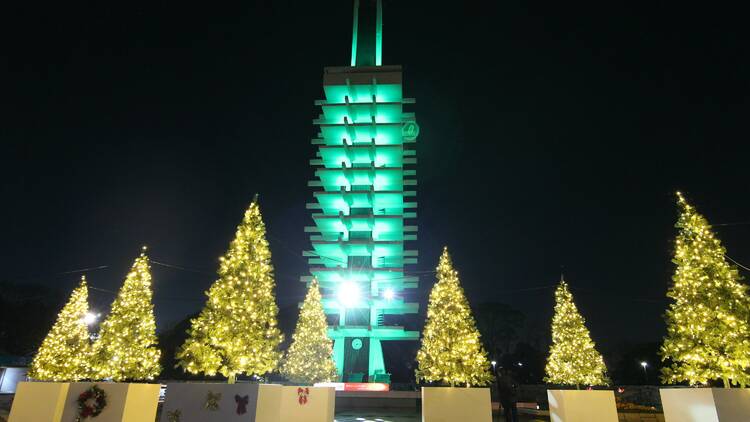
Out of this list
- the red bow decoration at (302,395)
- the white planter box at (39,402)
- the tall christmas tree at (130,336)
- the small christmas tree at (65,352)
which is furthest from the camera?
the small christmas tree at (65,352)

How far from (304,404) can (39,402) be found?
28.9ft

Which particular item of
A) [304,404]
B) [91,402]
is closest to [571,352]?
[304,404]

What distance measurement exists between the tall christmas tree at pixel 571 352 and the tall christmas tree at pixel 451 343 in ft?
19.4

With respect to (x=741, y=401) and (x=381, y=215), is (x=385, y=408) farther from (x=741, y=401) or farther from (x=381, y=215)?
(x=741, y=401)

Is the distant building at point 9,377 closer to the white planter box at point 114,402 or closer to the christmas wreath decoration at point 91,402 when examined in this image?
the white planter box at point 114,402

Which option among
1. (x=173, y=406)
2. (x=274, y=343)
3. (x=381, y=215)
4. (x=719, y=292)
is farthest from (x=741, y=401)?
(x=381, y=215)

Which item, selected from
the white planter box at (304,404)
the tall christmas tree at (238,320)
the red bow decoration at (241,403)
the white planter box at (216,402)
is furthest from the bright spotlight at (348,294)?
the red bow decoration at (241,403)

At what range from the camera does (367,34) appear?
205ft

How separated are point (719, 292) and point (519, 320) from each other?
65.2 metres

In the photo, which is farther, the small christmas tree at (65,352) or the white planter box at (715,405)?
the small christmas tree at (65,352)

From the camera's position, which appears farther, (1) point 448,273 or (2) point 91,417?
(1) point 448,273

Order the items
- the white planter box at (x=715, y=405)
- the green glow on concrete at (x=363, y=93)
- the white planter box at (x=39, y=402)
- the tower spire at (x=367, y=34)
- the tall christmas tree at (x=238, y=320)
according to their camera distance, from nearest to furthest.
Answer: the white planter box at (x=715, y=405) → the tall christmas tree at (x=238, y=320) → the white planter box at (x=39, y=402) → the green glow on concrete at (x=363, y=93) → the tower spire at (x=367, y=34)

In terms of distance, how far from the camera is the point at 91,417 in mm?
12352

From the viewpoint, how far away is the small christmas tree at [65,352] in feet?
65.9
